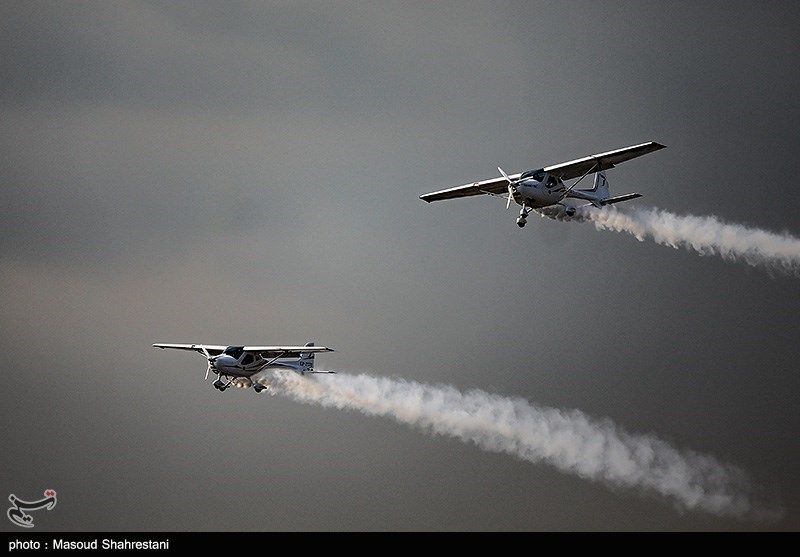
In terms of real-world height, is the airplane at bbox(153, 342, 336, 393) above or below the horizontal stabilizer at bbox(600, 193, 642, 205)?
below

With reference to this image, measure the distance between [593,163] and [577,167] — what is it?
0.90 m

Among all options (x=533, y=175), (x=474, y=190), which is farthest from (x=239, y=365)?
(x=533, y=175)

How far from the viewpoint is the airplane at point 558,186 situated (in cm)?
6175

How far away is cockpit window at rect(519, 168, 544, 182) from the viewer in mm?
61969

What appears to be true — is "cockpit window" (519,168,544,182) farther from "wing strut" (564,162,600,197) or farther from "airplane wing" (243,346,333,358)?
"airplane wing" (243,346,333,358)

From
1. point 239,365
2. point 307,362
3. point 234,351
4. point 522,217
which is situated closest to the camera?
point 522,217

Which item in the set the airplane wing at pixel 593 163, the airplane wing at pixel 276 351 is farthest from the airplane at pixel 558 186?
the airplane wing at pixel 276 351

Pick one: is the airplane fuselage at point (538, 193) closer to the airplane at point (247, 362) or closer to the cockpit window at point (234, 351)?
the airplane at point (247, 362)

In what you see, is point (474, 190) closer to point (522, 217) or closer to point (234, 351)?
point (522, 217)

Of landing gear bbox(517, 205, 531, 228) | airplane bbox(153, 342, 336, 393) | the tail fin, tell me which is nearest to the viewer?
landing gear bbox(517, 205, 531, 228)

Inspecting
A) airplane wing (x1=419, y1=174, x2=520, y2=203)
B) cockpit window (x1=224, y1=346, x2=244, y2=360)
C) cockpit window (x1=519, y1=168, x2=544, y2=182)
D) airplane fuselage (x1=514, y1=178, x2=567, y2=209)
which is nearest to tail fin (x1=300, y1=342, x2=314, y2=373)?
cockpit window (x1=224, y1=346, x2=244, y2=360)

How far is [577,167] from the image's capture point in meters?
63.8

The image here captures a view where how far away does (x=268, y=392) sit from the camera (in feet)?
246
